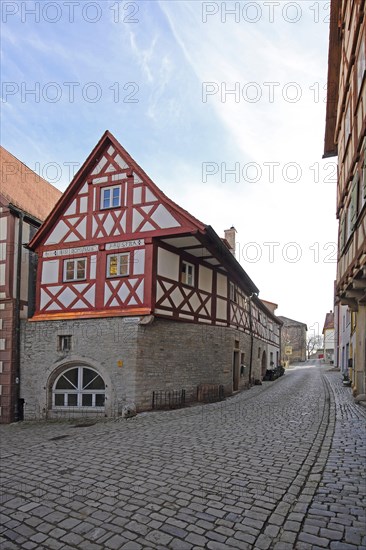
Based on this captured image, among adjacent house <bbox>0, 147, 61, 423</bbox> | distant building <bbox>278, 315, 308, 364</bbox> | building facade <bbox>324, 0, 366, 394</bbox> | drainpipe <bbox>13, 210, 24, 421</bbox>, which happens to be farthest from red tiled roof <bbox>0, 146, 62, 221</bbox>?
distant building <bbox>278, 315, 308, 364</bbox>

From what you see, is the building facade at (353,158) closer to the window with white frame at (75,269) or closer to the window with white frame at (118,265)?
the window with white frame at (118,265)

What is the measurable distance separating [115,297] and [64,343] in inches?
107

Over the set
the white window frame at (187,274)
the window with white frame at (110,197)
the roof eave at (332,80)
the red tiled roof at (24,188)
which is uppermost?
the roof eave at (332,80)

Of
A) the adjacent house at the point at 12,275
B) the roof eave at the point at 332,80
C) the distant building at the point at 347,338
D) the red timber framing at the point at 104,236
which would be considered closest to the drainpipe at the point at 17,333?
the adjacent house at the point at 12,275

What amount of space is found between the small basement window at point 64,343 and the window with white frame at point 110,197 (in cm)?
490

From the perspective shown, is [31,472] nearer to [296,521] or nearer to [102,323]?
[296,521]

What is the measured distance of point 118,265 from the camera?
46.6 ft

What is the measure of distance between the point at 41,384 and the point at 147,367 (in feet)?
14.1

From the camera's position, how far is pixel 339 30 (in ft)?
50.0

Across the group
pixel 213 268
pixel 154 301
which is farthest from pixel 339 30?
pixel 154 301

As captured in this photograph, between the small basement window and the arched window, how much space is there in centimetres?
78

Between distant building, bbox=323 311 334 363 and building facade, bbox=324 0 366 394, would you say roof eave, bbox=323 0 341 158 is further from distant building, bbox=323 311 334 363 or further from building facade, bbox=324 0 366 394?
distant building, bbox=323 311 334 363

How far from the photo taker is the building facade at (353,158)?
391 inches

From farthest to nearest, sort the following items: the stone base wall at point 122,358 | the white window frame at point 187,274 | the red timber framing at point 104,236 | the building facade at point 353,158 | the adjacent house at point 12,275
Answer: the white window frame at point 187,274
the adjacent house at point 12,275
the red timber framing at point 104,236
the stone base wall at point 122,358
the building facade at point 353,158
